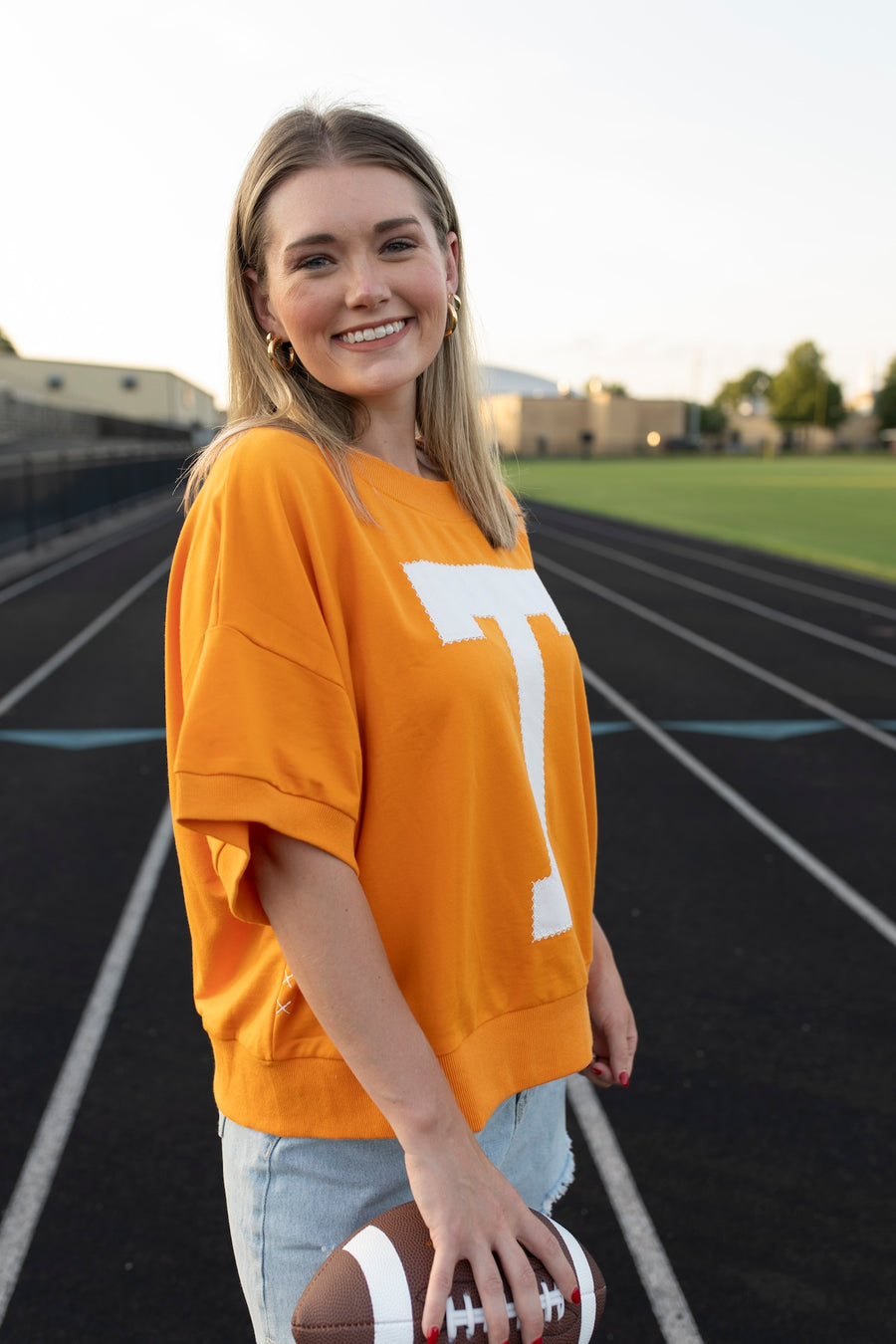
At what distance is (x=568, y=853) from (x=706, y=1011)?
124 inches

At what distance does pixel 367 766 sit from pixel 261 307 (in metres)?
0.65

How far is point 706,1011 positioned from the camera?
4457 mm

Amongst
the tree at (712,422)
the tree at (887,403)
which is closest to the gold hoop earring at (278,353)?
the tree at (887,403)

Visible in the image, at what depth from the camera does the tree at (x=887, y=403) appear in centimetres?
13112

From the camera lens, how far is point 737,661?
1152cm

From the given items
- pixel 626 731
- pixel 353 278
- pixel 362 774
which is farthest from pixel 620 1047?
pixel 626 731

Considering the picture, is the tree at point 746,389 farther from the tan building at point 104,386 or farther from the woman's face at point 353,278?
the woman's face at point 353,278

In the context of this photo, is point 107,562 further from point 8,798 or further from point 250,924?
point 250,924

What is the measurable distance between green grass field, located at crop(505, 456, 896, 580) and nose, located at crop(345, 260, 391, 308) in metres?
8.92

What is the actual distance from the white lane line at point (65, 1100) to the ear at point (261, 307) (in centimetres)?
264

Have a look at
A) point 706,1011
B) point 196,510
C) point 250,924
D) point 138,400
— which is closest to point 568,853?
point 250,924

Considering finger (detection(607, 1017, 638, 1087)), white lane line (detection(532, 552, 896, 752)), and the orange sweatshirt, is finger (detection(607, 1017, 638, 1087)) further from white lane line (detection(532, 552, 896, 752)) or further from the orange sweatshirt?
white lane line (detection(532, 552, 896, 752))

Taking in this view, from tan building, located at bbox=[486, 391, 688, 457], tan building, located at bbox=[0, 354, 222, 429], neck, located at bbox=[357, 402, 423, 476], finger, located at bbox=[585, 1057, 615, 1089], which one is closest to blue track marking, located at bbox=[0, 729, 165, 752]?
finger, located at bbox=[585, 1057, 615, 1089]

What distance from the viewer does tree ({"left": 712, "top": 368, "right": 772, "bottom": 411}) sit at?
167250 mm
